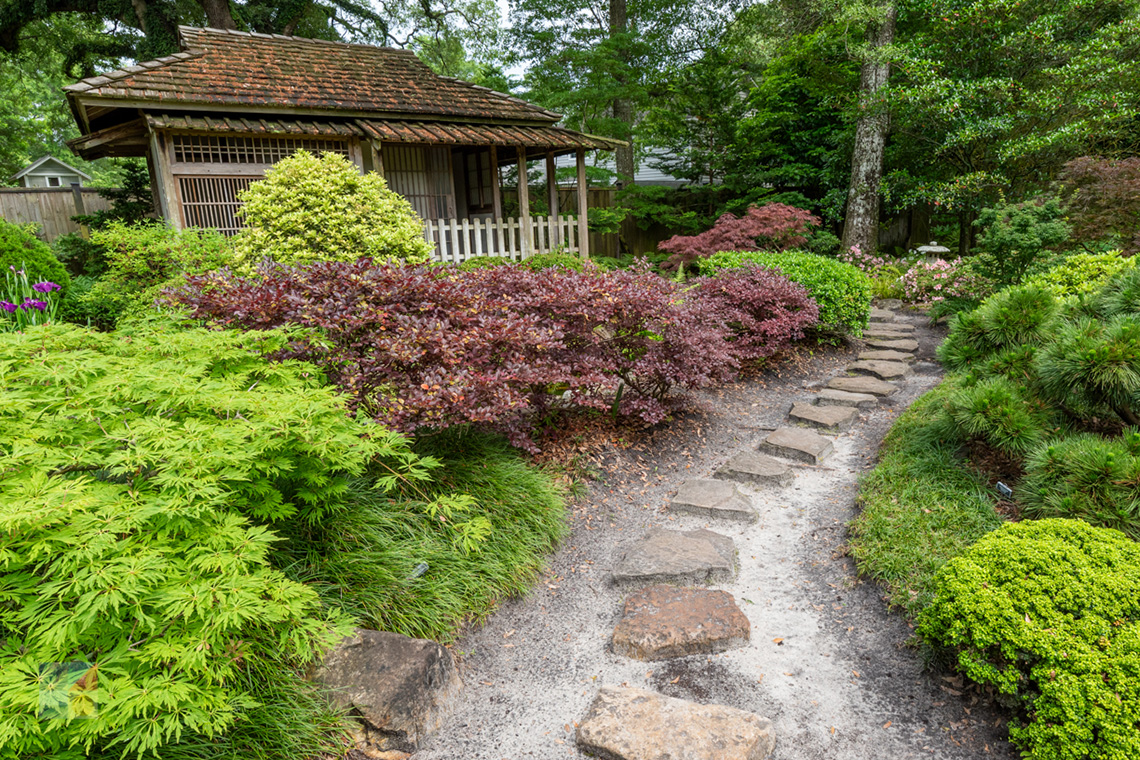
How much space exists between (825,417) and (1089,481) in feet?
8.80

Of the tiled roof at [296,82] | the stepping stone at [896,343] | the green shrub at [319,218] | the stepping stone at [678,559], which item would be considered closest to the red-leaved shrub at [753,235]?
the stepping stone at [896,343]

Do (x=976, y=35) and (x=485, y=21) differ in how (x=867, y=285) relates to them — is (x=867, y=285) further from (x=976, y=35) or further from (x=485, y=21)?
(x=485, y=21)

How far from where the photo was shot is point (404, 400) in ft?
10.4

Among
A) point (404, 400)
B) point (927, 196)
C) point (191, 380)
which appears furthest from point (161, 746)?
point (927, 196)

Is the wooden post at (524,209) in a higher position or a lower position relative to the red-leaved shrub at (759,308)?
higher

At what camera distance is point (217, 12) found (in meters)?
13.7

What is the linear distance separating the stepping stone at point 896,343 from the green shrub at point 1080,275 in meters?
2.82

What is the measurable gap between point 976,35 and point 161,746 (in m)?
13.8

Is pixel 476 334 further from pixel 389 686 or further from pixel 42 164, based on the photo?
pixel 42 164

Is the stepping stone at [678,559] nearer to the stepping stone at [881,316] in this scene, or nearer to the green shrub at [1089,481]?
the green shrub at [1089,481]

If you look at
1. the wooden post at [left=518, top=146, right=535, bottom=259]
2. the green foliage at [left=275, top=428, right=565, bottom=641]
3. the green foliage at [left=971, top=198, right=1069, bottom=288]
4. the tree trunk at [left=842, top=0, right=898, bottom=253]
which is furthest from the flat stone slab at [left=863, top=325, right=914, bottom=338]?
the green foliage at [left=275, top=428, right=565, bottom=641]

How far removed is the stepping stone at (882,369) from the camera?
651 centimetres

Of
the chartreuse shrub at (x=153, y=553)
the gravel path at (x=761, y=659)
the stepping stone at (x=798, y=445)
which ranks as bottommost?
the gravel path at (x=761, y=659)

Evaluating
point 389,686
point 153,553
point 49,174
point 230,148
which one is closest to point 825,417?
point 389,686
